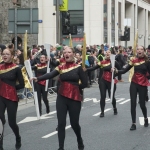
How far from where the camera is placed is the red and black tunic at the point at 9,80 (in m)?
10.6

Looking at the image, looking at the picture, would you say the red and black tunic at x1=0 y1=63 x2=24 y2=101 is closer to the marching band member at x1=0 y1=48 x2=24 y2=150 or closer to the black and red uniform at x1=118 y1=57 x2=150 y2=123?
the marching band member at x1=0 y1=48 x2=24 y2=150

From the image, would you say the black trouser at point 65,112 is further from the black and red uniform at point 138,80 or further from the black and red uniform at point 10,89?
the black and red uniform at point 138,80

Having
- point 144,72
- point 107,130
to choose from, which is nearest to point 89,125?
point 107,130

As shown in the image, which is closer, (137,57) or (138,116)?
(137,57)

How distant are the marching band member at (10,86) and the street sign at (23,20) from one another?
965cm

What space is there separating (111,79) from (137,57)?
3.06 m

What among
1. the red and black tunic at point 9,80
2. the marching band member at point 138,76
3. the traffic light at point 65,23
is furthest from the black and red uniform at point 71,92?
the traffic light at point 65,23

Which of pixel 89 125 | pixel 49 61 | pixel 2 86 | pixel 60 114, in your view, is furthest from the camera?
pixel 49 61

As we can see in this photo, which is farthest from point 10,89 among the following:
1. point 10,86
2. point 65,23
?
point 65,23

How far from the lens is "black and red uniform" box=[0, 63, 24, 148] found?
415 inches

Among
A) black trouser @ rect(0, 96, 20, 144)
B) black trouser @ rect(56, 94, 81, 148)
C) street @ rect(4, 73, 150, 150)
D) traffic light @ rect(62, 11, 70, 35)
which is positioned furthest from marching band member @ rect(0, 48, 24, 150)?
traffic light @ rect(62, 11, 70, 35)

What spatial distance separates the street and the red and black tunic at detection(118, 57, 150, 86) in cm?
107

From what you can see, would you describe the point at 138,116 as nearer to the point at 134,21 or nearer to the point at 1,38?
the point at 1,38

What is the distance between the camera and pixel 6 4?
36875 millimetres
